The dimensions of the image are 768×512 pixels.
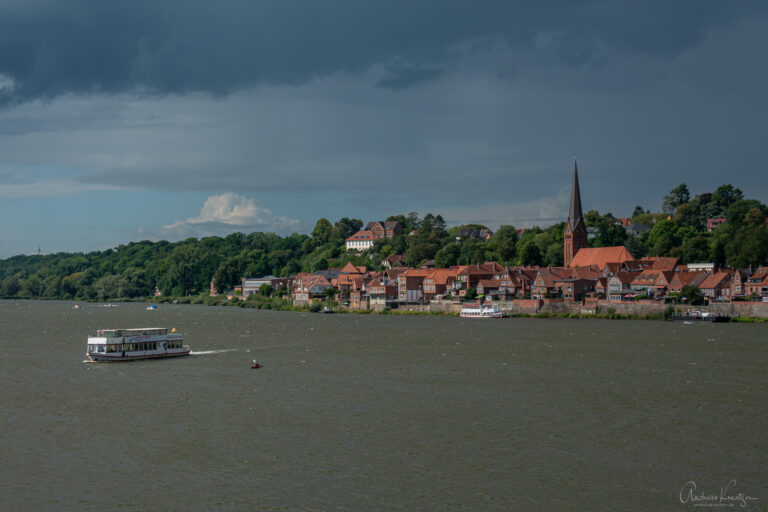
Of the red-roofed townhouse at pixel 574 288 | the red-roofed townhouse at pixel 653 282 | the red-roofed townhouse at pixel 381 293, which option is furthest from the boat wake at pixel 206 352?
the red-roofed townhouse at pixel 381 293

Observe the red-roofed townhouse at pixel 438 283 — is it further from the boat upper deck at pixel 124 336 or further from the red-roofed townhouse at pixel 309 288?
the boat upper deck at pixel 124 336

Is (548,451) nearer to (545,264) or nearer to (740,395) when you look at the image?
(740,395)

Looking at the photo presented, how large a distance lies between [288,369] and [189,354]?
1332 cm

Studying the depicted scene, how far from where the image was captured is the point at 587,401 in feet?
118

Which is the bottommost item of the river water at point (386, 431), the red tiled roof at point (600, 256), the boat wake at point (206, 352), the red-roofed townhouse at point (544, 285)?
the river water at point (386, 431)

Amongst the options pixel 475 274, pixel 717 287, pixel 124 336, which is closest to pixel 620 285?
pixel 717 287

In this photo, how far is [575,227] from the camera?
148 metres

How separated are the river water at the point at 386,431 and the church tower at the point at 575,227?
9287 cm

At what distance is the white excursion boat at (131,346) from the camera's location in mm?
54656

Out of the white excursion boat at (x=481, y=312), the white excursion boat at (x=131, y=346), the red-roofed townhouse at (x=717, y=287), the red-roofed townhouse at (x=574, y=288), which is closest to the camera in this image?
the white excursion boat at (x=131, y=346)

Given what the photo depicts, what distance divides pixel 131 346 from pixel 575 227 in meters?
110

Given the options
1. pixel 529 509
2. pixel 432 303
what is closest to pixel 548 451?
pixel 529 509

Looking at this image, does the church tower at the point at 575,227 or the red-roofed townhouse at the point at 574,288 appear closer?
the red-roofed townhouse at the point at 574,288

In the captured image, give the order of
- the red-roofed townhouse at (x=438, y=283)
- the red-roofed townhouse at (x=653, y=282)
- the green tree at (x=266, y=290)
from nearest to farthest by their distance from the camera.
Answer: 1. the red-roofed townhouse at (x=653, y=282)
2. the red-roofed townhouse at (x=438, y=283)
3. the green tree at (x=266, y=290)
